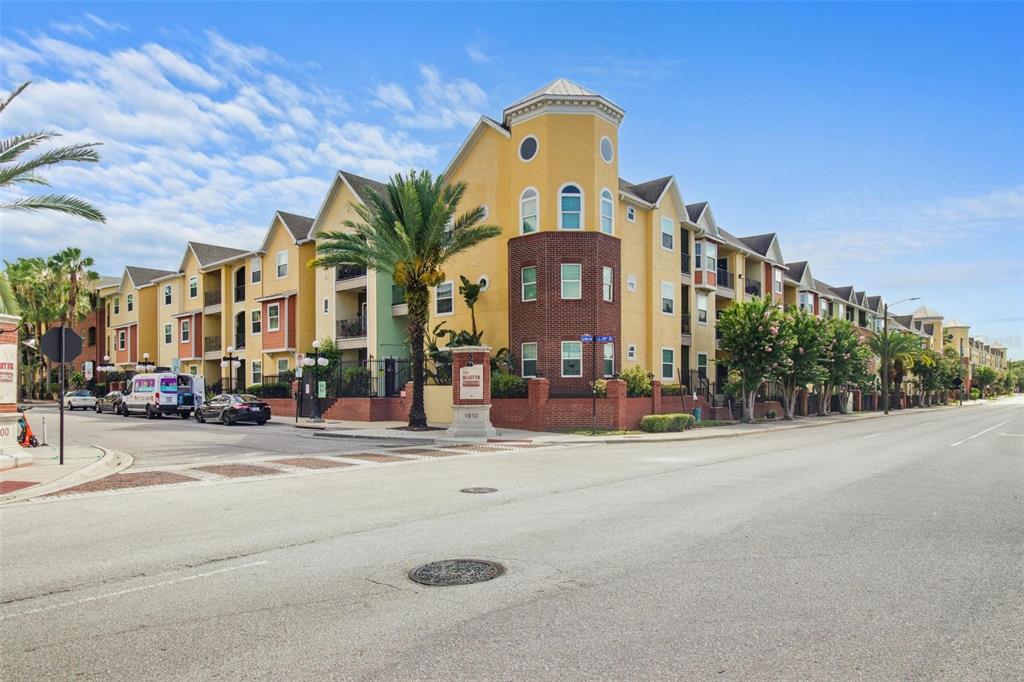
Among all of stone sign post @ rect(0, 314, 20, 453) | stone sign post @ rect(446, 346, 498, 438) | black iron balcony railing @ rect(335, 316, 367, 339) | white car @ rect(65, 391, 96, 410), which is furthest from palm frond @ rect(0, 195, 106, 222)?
white car @ rect(65, 391, 96, 410)

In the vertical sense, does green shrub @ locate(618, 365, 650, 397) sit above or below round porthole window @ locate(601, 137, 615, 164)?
below

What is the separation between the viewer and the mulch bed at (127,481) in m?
12.6

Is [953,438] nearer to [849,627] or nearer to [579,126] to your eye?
[579,126]

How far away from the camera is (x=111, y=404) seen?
4238 cm

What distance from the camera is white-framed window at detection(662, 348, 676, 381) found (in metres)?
35.6

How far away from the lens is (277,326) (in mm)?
42344

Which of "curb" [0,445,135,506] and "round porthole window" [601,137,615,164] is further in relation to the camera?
"round porthole window" [601,137,615,164]

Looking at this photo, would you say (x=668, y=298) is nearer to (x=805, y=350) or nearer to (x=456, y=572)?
(x=805, y=350)

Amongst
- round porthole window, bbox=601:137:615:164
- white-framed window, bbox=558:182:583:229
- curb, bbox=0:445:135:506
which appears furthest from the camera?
round porthole window, bbox=601:137:615:164

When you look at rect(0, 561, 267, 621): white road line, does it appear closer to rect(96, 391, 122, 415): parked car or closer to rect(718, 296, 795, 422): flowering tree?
rect(718, 296, 795, 422): flowering tree

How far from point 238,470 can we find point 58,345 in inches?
196

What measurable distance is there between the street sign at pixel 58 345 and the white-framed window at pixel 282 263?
2674cm

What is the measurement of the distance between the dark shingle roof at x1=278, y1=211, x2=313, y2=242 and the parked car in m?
14.2

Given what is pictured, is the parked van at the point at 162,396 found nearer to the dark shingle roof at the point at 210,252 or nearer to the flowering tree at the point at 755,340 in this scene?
the dark shingle roof at the point at 210,252
